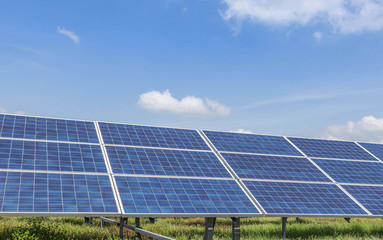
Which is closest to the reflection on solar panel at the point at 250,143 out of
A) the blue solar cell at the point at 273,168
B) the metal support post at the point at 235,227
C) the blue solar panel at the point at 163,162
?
the blue solar cell at the point at 273,168

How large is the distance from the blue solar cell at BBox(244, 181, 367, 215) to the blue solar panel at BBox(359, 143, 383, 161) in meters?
6.97

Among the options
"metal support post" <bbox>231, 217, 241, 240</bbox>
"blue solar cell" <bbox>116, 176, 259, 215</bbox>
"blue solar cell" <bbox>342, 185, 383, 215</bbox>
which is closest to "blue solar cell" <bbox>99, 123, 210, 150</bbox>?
"blue solar cell" <bbox>116, 176, 259, 215</bbox>

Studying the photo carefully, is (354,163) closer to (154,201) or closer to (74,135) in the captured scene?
(154,201)

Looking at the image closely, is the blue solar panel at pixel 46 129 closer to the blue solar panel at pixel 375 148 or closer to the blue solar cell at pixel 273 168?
the blue solar cell at pixel 273 168

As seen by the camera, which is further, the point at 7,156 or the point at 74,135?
the point at 74,135

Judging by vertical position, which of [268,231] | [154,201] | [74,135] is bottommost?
[268,231]

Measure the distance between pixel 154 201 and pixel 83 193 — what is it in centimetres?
210

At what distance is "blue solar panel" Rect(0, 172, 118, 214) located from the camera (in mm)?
10406

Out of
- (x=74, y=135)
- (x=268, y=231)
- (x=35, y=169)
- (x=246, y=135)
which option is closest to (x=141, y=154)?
(x=74, y=135)

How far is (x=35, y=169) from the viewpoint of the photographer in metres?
12.1

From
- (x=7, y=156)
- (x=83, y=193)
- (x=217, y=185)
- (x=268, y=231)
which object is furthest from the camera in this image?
(x=268, y=231)

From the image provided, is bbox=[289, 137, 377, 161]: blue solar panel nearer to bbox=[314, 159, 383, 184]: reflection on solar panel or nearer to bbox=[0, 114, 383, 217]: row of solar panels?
bbox=[0, 114, 383, 217]: row of solar panels

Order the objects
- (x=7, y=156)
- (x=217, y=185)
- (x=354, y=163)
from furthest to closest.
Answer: (x=354, y=163) < (x=217, y=185) < (x=7, y=156)

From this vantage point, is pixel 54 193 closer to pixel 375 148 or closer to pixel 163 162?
pixel 163 162
